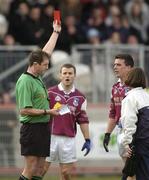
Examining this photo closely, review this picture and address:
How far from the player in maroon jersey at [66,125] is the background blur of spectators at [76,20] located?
563 cm

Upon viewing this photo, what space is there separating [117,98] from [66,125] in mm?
1032

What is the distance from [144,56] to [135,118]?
7.78 m

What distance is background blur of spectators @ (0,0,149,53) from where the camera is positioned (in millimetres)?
21469

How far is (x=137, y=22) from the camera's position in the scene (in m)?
23.6

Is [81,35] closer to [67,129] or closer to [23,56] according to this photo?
[23,56]

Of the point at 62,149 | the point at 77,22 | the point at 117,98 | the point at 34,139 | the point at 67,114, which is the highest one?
the point at 77,22

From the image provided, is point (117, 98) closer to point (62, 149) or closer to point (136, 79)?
point (62, 149)

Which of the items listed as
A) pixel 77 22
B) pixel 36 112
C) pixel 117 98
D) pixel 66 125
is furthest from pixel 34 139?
pixel 77 22

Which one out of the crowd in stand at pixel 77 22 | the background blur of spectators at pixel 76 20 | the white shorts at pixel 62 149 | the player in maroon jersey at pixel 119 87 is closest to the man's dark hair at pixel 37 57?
the player in maroon jersey at pixel 119 87

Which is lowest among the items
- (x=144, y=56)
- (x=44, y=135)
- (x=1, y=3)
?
(x=44, y=135)

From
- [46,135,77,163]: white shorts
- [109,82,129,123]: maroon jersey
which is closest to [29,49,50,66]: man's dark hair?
[109,82,129,123]: maroon jersey

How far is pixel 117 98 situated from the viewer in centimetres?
1505

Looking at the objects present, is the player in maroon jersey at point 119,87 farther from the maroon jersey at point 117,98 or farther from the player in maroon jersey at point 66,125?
the player in maroon jersey at point 66,125

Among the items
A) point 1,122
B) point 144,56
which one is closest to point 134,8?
point 144,56
